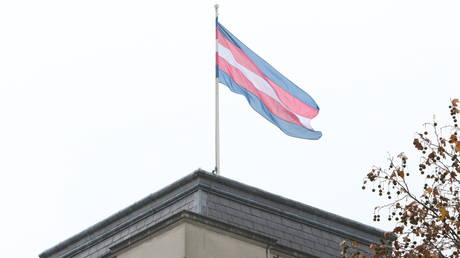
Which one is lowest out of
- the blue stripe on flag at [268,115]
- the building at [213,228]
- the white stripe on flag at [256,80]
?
the building at [213,228]

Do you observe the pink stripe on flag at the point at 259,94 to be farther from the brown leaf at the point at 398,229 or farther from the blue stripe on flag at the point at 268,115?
the brown leaf at the point at 398,229

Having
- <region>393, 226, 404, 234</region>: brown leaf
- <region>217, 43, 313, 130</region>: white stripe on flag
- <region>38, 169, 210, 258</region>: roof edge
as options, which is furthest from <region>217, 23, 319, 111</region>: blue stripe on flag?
<region>393, 226, 404, 234</region>: brown leaf

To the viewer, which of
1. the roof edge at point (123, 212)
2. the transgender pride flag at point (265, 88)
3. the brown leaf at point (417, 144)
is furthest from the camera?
the transgender pride flag at point (265, 88)

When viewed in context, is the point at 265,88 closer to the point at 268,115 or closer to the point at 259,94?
the point at 259,94

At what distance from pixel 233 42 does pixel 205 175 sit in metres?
8.17

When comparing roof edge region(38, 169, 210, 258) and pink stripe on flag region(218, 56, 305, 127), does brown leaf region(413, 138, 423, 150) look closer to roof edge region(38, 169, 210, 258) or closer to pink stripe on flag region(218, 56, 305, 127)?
roof edge region(38, 169, 210, 258)

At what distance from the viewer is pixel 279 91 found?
43188 mm

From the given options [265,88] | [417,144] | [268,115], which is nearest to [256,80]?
[265,88]

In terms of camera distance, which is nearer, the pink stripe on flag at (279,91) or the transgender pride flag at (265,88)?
the transgender pride flag at (265,88)

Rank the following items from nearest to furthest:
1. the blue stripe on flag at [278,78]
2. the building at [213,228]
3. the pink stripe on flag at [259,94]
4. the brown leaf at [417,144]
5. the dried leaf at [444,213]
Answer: the dried leaf at [444,213] → the brown leaf at [417,144] → the building at [213,228] → the pink stripe on flag at [259,94] → the blue stripe on flag at [278,78]

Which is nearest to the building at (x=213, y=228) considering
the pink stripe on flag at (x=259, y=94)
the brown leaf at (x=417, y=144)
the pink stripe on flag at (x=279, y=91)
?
the pink stripe on flag at (x=259, y=94)

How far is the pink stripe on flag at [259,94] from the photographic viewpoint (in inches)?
1671

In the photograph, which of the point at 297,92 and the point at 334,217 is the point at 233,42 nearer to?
the point at 297,92

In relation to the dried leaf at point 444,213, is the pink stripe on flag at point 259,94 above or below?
above
